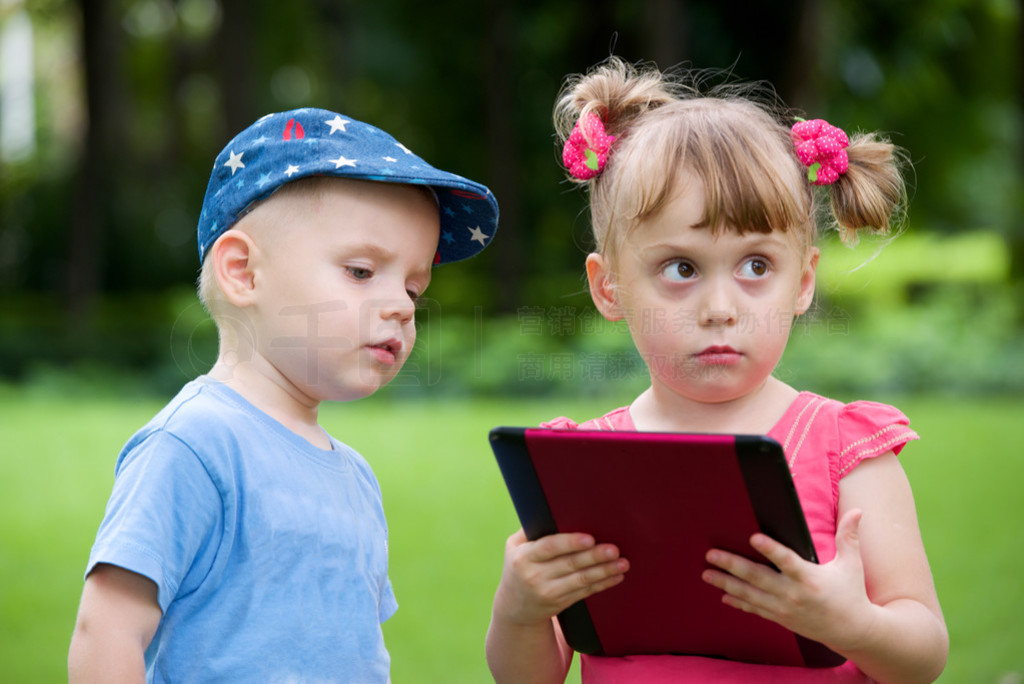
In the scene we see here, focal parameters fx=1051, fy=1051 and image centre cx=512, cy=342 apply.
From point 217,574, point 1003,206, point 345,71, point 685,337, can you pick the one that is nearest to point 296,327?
point 217,574

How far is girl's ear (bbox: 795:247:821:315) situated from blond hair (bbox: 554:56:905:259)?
0.04m

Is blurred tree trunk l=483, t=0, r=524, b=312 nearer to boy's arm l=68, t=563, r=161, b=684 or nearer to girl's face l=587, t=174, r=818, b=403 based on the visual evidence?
girl's face l=587, t=174, r=818, b=403

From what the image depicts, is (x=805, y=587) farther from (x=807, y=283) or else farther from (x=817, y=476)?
(x=807, y=283)

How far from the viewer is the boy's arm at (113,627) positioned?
1734 millimetres

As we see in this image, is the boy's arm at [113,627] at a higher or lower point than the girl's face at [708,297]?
lower

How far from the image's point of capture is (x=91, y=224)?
48.5 ft

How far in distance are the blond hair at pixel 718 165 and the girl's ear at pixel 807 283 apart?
0.04 m

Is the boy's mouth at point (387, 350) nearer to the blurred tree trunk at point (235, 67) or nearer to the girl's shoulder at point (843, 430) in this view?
the girl's shoulder at point (843, 430)

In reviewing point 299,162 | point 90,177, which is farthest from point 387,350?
point 90,177

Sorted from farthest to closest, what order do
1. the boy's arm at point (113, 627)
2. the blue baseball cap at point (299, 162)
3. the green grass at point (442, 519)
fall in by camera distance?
the green grass at point (442, 519) < the blue baseball cap at point (299, 162) < the boy's arm at point (113, 627)

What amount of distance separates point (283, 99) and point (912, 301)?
15.5 m

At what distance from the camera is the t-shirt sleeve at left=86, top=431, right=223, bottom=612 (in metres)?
1.77

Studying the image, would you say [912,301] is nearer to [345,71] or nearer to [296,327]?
[345,71]

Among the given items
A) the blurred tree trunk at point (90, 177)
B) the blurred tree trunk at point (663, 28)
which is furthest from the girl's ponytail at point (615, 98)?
the blurred tree trunk at point (90, 177)
